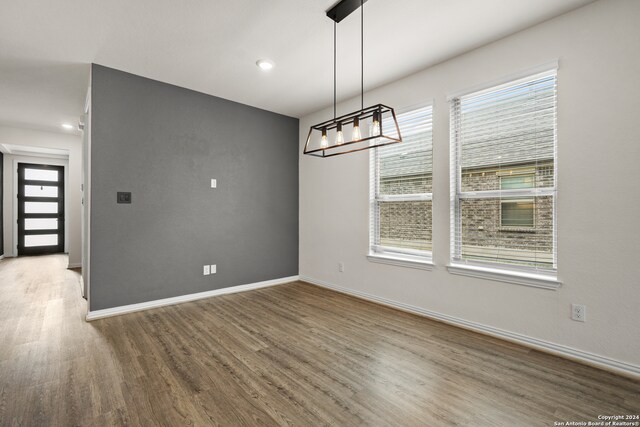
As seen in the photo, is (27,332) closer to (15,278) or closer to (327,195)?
(15,278)

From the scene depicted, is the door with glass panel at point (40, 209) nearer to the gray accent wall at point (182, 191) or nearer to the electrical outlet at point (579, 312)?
the gray accent wall at point (182, 191)

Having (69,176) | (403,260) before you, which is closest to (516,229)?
(403,260)

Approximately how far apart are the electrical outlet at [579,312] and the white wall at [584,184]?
30 millimetres

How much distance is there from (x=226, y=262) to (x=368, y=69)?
3.18 metres

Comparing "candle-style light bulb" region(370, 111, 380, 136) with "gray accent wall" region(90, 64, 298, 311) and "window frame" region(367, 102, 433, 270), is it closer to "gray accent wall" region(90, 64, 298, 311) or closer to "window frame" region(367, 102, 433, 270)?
"window frame" region(367, 102, 433, 270)

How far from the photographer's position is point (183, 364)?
2363 mm

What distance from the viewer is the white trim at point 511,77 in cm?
257

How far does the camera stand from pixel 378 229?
4102 millimetres

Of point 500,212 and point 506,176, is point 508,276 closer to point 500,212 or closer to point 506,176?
point 500,212

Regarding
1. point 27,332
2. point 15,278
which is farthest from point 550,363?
point 15,278

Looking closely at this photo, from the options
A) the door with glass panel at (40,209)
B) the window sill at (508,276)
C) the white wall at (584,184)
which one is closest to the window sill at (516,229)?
the white wall at (584,184)

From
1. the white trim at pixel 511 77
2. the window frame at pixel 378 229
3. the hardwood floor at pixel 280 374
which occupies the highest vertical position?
the white trim at pixel 511 77

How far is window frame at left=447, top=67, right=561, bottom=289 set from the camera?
8.49ft

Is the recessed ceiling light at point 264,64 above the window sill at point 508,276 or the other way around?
above
